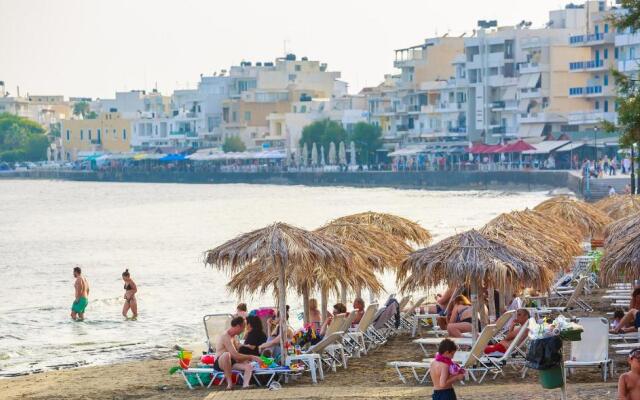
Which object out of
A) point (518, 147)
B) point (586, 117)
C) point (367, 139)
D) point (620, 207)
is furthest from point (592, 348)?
point (367, 139)

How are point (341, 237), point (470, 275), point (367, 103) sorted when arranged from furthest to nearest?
point (367, 103), point (341, 237), point (470, 275)

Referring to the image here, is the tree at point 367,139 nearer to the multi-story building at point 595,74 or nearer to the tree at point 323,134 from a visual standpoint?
the tree at point 323,134

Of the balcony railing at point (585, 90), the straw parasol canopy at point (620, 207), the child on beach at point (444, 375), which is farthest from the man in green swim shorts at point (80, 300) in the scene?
the balcony railing at point (585, 90)

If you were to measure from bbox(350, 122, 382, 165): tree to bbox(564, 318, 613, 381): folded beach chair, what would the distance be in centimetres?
10323

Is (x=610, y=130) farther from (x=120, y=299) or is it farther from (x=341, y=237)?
(x=120, y=299)

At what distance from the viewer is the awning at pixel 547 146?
298 ft

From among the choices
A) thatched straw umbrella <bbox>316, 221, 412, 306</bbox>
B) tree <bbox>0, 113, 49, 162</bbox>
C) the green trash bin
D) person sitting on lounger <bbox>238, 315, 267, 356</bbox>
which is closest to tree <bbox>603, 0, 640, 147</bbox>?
thatched straw umbrella <bbox>316, 221, 412, 306</bbox>

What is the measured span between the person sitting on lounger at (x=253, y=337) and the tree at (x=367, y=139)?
10195 cm

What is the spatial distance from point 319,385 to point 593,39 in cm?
7700

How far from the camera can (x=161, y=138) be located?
16112cm

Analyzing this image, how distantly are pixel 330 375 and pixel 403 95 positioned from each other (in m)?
103

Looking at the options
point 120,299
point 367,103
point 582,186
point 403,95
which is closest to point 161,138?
point 367,103

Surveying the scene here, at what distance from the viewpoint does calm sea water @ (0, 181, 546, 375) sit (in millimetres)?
23016

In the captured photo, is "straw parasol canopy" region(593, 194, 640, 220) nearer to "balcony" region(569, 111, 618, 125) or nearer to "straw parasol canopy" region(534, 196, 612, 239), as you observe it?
"straw parasol canopy" region(534, 196, 612, 239)
